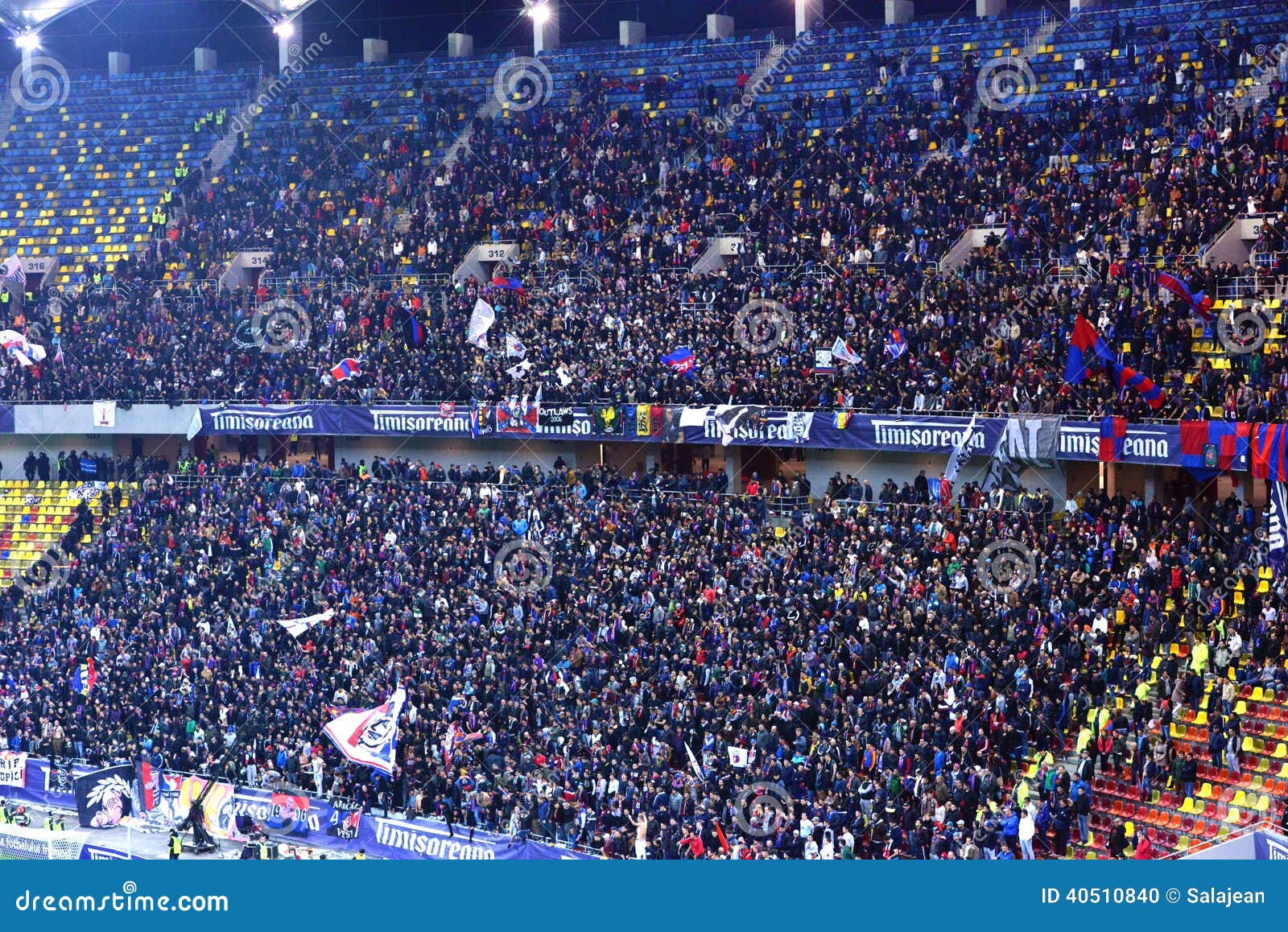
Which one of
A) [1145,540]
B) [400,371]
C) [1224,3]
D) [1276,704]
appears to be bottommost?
[1276,704]

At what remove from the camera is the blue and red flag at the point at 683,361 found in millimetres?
39688

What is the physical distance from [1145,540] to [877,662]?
16.8 ft

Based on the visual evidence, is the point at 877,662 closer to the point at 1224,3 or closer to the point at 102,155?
the point at 1224,3

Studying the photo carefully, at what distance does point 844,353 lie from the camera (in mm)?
37938

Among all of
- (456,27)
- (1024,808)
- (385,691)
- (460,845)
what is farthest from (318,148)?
(1024,808)

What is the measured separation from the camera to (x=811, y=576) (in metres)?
33.2
